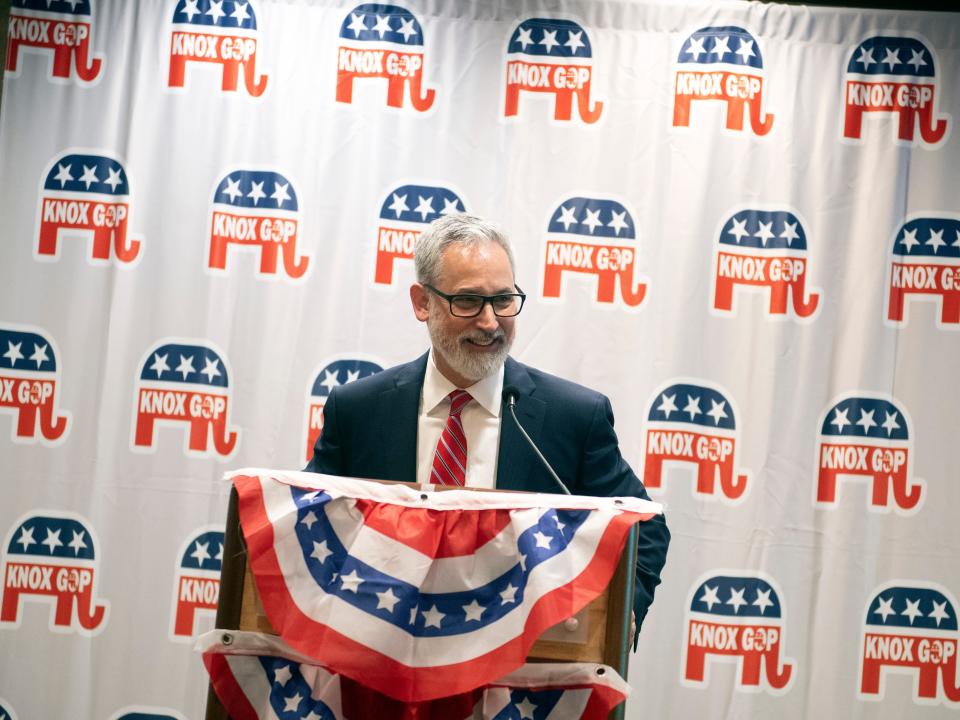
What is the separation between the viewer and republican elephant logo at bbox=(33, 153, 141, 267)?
3.70 metres

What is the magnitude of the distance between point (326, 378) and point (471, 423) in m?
1.47

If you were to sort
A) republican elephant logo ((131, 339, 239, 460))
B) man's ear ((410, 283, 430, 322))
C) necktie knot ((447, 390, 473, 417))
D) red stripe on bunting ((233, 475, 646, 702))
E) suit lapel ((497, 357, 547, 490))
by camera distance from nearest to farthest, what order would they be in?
red stripe on bunting ((233, 475, 646, 702)), suit lapel ((497, 357, 547, 490)), necktie knot ((447, 390, 473, 417)), man's ear ((410, 283, 430, 322)), republican elephant logo ((131, 339, 239, 460))

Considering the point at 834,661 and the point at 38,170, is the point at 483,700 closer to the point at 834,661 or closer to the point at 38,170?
the point at 834,661

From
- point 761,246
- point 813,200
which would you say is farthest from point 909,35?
point 761,246

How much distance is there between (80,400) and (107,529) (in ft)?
1.50

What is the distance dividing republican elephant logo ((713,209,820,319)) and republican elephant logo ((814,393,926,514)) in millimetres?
Answer: 372

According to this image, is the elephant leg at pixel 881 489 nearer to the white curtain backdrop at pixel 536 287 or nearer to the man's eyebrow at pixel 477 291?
the white curtain backdrop at pixel 536 287

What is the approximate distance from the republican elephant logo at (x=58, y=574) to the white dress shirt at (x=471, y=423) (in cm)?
186

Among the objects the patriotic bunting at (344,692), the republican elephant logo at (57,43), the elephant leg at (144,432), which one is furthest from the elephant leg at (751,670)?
the republican elephant logo at (57,43)

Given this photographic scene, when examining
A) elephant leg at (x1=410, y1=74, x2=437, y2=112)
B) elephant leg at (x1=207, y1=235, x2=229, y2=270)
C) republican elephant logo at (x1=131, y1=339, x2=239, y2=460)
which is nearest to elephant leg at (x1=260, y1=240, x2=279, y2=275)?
elephant leg at (x1=207, y1=235, x2=229, y2=270)

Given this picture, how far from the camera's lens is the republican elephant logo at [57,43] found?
12.3 feet

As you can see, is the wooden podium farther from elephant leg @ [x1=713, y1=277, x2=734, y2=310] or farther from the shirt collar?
elephant leg @ [x1=713, y1=277, x2=734, y2=310]

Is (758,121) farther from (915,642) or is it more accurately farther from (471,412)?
(471,412)

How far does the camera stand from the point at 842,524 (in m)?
3.57
